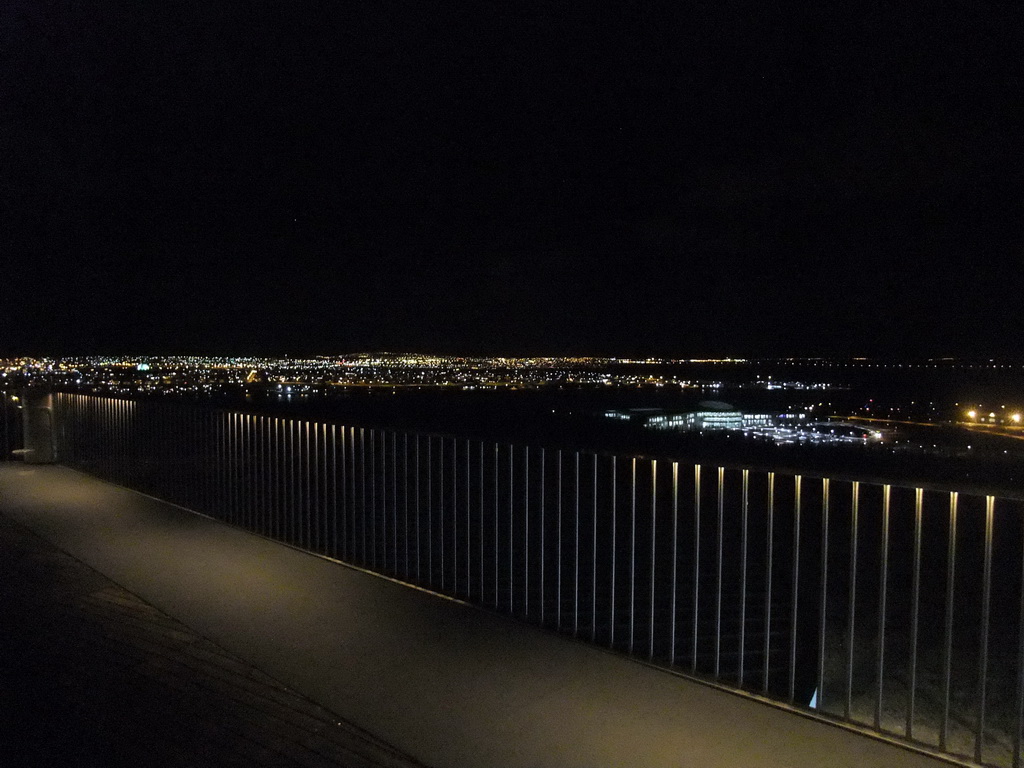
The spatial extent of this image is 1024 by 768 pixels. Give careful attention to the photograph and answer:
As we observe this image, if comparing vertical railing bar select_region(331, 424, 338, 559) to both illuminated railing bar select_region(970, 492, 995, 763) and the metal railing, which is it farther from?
illuminated railing bar select_region(970, 492, 995, 763)

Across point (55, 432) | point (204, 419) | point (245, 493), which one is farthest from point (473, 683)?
point (55, 432)

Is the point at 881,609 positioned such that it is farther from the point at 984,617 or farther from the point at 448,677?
the point at 448,677

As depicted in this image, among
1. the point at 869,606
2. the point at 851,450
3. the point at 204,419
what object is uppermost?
the point at 204,419

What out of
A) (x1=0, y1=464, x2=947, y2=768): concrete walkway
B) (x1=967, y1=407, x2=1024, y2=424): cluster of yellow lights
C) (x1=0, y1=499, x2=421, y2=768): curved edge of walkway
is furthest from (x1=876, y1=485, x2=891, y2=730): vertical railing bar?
(x1=967, y1=407, x2=1024, y2=424): cluster of yellow lights

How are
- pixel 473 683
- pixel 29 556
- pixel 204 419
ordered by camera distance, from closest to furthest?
1. pixel 473 683
2. pixel 29 556
3. pixel 204 419

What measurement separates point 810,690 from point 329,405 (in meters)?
25.5

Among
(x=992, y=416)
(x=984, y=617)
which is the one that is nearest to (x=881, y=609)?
(x=984, y=617)

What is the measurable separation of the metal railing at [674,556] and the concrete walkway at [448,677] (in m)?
0.30

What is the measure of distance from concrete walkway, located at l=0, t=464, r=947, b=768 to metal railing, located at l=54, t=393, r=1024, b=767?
11.9 inches

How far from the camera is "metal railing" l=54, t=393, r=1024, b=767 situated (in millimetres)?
4883

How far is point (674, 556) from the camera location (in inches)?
221

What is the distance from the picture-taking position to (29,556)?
8.07 m

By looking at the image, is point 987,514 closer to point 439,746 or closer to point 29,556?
point 439,746

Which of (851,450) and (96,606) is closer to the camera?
(96,606)
